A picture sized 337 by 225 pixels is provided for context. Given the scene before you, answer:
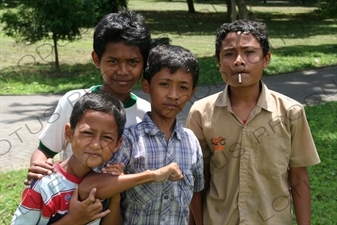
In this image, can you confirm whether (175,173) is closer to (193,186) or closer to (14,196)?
(193,186)

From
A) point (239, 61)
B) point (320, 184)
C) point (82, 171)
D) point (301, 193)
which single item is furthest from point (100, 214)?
point (320, 184)

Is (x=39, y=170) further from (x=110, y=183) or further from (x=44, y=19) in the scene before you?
(x=44, y=19)

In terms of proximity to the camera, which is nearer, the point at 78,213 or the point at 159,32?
the point at 78,213

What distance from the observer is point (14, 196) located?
18.0 feet

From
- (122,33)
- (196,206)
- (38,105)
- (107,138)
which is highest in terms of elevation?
(122,33)

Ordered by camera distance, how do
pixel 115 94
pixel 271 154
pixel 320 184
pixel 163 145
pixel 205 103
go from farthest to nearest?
1. pixel 320 184
2. pixel 205 103
3. pixel 271 154
4. pixel 115 94
5. pixel 163 145

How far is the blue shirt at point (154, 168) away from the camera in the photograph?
7.53 ft

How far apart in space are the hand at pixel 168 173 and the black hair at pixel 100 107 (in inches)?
8.3

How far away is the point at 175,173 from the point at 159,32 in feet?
67.8

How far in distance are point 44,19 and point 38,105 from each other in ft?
9.61

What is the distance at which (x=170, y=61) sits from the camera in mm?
2363

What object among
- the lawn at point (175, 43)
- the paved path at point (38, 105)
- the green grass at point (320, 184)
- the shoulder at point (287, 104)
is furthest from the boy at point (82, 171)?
the lawn at point (175, 43)

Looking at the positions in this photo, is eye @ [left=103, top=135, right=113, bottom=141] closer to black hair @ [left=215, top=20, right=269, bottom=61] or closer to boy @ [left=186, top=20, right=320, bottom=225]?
boy @ [left=186, top=20, right=320, bottom=225]

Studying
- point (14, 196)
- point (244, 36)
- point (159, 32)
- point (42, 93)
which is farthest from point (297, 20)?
point (244, 36)
